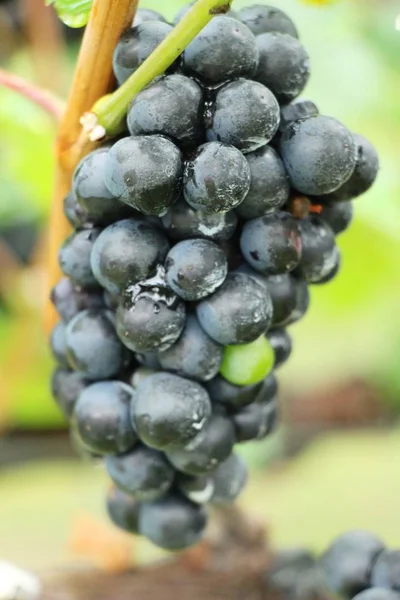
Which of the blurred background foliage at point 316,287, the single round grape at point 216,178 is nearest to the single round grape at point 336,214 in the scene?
the single round grape at point 216,178

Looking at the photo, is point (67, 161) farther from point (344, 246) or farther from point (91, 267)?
point (344, 246)

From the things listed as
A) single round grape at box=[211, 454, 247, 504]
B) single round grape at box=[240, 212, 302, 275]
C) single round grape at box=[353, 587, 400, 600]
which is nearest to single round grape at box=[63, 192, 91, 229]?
single round grape at box=[240, 212, 302, 275]

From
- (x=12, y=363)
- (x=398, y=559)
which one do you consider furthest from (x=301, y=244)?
(x=12, y=363)

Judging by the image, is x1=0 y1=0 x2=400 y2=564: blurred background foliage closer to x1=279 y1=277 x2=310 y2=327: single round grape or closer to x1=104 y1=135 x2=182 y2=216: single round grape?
x1=279 y1=277 x2=310 y2=327: single round grape

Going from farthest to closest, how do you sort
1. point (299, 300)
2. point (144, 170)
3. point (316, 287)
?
1. point (316, 287)
2. point (299, 300)
3. point (144, 170)

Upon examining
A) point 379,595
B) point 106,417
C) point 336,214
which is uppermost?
point 336,214

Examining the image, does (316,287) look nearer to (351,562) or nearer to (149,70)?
(351,562)

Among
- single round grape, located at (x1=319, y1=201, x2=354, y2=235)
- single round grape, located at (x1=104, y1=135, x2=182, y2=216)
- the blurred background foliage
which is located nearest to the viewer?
single round grape, located at (x1=104, y1=135, x2=182, y2=216)

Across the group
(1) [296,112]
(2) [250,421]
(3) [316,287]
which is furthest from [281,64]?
(3) [316,287]
